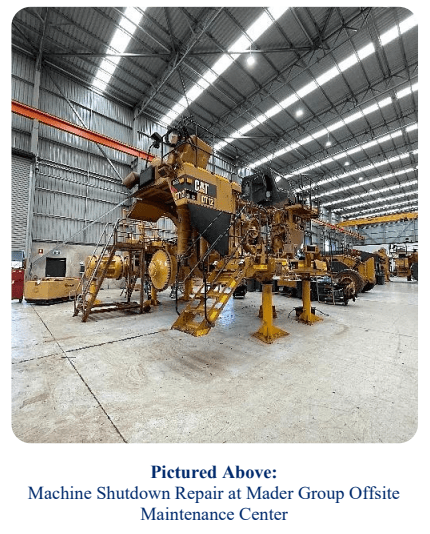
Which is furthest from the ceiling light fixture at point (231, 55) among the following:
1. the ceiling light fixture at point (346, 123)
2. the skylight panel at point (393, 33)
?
the skylight panel at point (393, 33)

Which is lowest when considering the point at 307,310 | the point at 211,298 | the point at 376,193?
the point at 307,310

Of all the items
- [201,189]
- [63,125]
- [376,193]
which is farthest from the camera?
[376,193]

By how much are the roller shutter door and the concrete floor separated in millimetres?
8094

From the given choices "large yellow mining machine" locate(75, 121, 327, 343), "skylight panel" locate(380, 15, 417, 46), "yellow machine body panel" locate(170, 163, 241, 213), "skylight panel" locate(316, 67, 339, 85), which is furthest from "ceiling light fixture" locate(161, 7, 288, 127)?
"yellow machine body panel" locate(170, 163, 241, 213)

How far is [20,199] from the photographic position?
36.4 ft

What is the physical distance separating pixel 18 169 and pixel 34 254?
13.6 ft

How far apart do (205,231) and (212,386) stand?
2.78m

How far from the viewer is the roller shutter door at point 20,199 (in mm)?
10781

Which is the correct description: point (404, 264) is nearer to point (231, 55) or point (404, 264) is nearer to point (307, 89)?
point (307, 89)

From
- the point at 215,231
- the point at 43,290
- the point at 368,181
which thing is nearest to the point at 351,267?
the point at 215,231

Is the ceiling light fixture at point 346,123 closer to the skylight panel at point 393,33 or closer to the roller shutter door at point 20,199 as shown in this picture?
the skylight panel at point 393,33

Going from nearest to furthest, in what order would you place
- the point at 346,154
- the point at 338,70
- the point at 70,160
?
the point at 338,70 < the point at 70,160 < the point at 346,154

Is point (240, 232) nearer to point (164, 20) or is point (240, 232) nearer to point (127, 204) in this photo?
point (164, 20)
